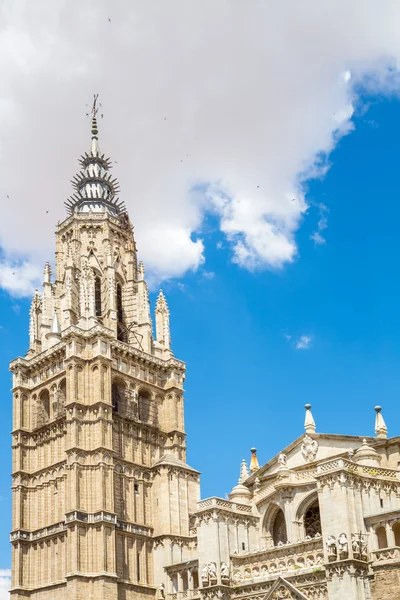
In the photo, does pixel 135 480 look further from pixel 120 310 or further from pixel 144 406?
pixel 120 310

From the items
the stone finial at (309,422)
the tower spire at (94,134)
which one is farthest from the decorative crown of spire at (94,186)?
the stone finial at (309,422)

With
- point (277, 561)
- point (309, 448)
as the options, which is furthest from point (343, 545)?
point (309, 448)

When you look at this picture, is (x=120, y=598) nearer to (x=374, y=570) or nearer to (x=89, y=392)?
(x=89, y=392)

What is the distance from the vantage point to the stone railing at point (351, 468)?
165ft

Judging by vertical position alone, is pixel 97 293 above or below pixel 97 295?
above

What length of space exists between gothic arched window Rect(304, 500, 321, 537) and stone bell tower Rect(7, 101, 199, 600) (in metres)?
12.7

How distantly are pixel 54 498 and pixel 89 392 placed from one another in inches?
335

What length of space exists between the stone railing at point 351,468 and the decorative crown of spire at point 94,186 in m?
38.2

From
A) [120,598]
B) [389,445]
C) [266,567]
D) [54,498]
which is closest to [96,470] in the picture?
[54,498]

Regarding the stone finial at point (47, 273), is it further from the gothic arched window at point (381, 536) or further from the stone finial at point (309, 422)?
the gothic arched window at point (381, 536)

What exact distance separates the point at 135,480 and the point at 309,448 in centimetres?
1500

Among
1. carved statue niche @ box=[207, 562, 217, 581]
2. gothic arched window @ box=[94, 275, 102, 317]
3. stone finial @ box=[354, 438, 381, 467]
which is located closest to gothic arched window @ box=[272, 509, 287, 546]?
carved statue niche @ box=[207, 562, 217, 581]

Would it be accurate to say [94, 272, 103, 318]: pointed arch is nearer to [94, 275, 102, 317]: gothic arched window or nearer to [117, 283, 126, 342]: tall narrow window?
[94, 275, 102, 317]: gothic arched window

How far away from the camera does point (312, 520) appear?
58625mm
